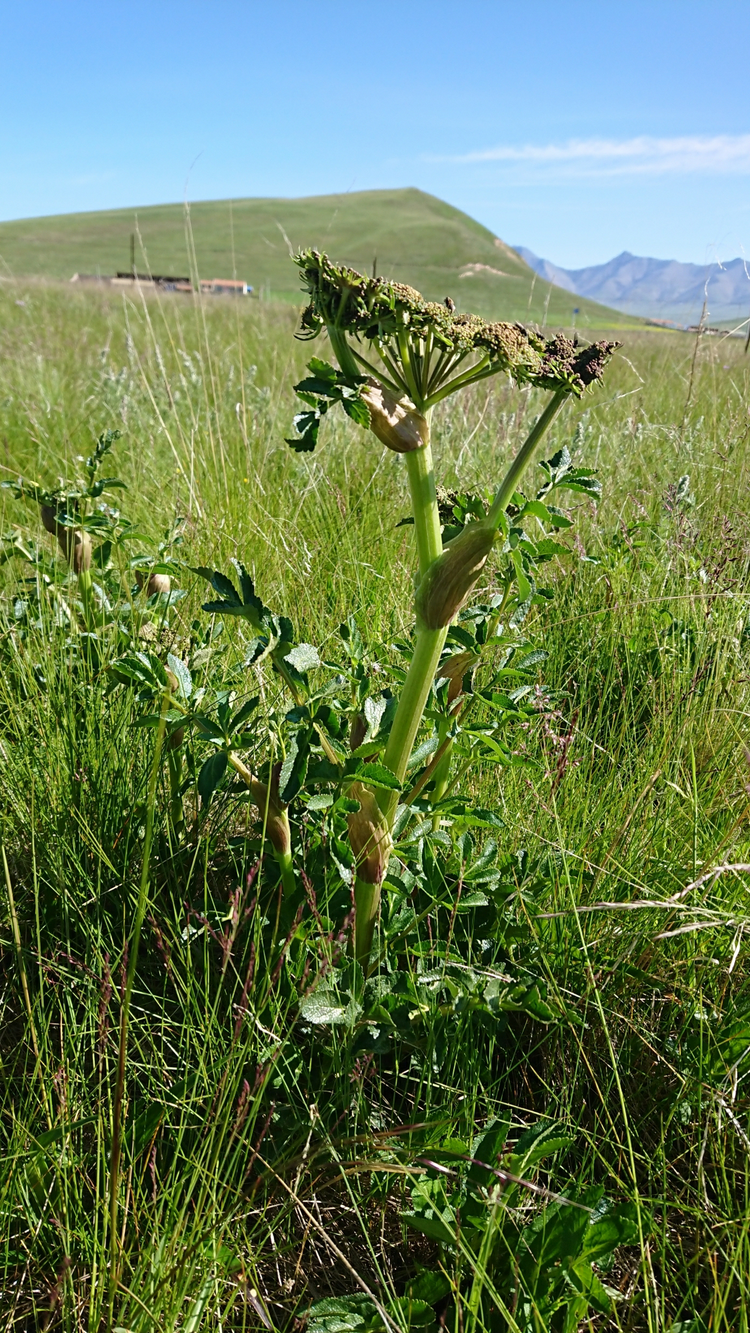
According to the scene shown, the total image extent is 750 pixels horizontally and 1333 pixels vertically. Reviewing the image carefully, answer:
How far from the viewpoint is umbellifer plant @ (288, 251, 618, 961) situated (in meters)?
0.96

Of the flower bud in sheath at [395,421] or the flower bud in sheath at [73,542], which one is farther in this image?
the flower bud in sheath at [73,542]

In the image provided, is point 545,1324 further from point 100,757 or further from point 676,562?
point 676,562

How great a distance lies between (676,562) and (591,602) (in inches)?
9.9

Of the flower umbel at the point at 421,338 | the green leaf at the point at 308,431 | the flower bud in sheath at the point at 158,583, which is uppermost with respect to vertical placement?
the flower umbel at the point at 421,338

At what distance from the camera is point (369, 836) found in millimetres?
1137

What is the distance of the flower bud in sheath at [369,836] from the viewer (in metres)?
1.13

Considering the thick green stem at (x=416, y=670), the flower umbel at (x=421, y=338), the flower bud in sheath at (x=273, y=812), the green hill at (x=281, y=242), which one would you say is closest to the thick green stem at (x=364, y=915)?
the thick green stem at (x=416, y=670)

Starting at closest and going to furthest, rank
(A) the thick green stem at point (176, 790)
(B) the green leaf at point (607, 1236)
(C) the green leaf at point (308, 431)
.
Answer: (B) the green leaf at point (607, 1236) → (C) the green leaf at point (308, 431) → (A) the thick green stem at point (176, 790)

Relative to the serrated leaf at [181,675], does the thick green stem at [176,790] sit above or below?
below

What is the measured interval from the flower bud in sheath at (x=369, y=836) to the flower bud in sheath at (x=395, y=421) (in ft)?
1.43

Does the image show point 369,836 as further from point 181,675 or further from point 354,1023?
point 181,675

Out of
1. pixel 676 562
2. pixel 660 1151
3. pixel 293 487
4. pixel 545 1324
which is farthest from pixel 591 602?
pixel 545 1324

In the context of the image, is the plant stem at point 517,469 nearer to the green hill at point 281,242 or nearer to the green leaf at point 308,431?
the green leaf at point 308,431

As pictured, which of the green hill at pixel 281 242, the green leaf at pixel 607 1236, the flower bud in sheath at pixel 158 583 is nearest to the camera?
the green leaf at pixel 607 1236
